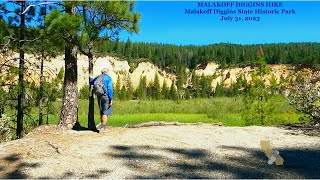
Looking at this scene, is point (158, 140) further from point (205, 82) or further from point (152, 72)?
point (152, 72)

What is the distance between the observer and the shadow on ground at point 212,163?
5801 millimetres

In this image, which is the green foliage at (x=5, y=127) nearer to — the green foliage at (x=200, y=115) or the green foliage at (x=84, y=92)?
the green foliage at (x=200, y=115)

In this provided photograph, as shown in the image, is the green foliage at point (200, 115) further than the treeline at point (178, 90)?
No

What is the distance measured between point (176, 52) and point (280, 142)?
497 ft

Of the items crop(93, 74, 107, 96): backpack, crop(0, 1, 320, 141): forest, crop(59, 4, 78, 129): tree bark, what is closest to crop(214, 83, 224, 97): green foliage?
crop(0, 1, 320, 141): forest

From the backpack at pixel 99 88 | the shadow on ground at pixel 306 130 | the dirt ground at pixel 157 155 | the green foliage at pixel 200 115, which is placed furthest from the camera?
the green foliage at pixel 200 115

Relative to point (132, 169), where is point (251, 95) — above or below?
above

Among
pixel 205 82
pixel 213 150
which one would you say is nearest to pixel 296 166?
pixel 213 150

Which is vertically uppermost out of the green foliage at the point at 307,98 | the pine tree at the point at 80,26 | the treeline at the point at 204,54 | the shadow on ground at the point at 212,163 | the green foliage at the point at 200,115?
the treeline at the point at 204,54

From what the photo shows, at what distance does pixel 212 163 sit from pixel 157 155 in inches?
43.8

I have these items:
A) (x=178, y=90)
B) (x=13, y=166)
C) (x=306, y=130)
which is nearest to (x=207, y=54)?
(x=178, y=90)

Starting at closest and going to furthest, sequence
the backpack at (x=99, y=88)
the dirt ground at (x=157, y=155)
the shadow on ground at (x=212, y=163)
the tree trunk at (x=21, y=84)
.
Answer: the shadow on ground at (x=212, y=163), the dirt ground at (x=157, y=155), the backpack at (x=99, y=88), the tree trunk at (x=21, y=84)

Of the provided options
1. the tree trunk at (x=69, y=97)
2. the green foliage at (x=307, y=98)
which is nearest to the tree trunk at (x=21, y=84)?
the tree trunk at (x=69, y=97)

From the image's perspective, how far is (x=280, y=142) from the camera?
8508 mm
